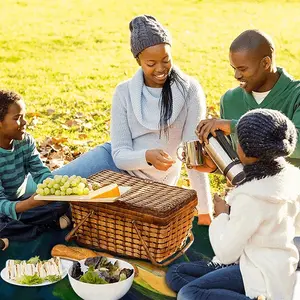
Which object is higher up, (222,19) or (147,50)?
(147,50)

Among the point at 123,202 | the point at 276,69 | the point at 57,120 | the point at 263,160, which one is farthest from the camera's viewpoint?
the point at 57,120

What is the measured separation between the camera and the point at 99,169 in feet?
13.1

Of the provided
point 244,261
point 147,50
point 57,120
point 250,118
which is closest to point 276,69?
point 147,50

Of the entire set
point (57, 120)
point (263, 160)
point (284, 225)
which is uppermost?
point (263, 160)

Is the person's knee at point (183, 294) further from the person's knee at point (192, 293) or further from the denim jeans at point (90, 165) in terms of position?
the denim jeans at point (90, 165)

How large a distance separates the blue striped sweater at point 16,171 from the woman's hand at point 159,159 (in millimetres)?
615

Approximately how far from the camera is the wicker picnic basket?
3.22 m

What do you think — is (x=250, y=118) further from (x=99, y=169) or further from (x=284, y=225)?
(x=99, y=169)

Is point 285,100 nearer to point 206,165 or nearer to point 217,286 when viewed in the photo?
point 206,165

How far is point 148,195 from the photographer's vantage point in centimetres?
338

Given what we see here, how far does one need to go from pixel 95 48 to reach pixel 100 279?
692 centimetres

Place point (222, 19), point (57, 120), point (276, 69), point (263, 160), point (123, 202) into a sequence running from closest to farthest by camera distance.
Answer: point (263, 160), point (123, 202), point (276, 69), point (57, 120), point (222, 19)

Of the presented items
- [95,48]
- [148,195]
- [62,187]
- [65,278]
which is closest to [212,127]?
[148,195]

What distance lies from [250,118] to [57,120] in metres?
3.95
